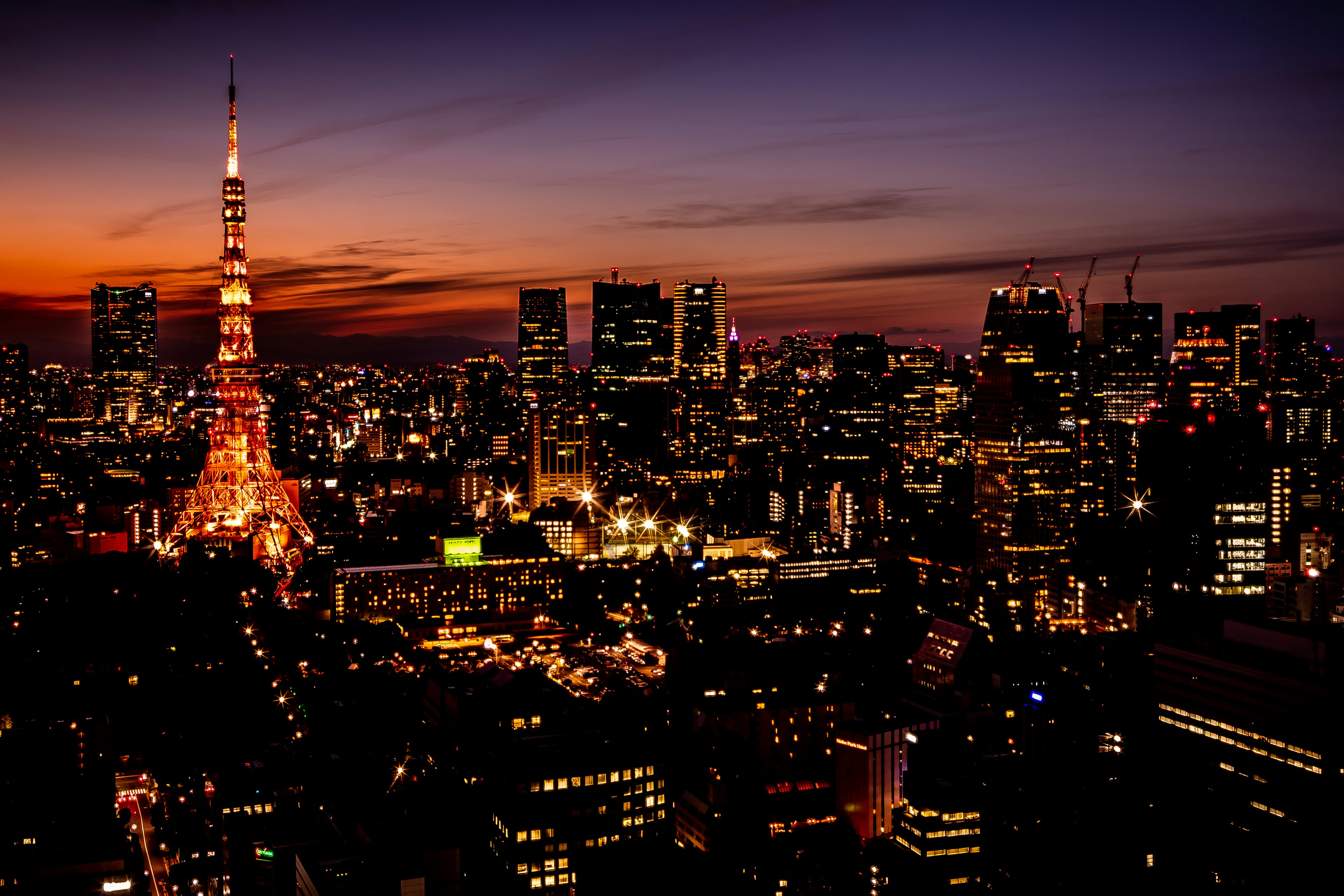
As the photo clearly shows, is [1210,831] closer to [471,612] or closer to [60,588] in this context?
[471,612]

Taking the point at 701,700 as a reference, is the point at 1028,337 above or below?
above

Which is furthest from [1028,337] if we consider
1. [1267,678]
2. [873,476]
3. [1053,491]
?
[1267,678]

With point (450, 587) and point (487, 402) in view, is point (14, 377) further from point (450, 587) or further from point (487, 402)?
point (450, 587)

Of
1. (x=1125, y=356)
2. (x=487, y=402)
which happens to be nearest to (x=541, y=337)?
(x=487, y=402)

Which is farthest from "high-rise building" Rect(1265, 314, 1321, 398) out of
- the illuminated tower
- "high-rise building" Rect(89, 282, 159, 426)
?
"high-rise building" Rect(89, 282, 159, 426)

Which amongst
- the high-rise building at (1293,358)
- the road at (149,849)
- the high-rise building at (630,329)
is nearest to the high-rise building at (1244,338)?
the high-rise building at (1293,358)

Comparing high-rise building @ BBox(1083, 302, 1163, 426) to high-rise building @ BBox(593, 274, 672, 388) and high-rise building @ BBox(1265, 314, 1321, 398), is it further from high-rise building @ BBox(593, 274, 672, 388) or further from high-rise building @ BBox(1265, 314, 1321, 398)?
high-rise building @ BBox(593, 274, 672, 388)
